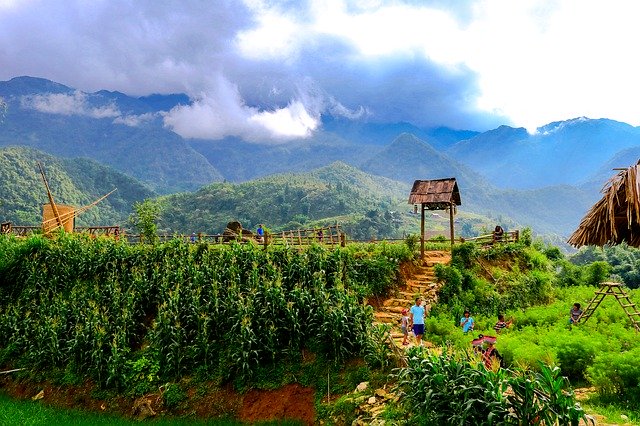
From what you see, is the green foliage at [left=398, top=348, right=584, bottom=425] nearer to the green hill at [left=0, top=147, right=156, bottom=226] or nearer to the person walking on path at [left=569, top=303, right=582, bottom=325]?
the person walking on path at [left=569, top=303, right=582, bottom=325]

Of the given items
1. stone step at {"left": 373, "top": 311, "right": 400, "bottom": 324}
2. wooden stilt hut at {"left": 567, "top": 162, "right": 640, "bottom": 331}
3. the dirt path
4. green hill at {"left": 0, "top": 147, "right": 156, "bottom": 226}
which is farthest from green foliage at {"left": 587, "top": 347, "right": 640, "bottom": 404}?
green hill at {"left": 0, "top": 147, "right": 156, "bottom": 226}

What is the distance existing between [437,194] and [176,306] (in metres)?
12.2

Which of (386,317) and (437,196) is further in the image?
(437,196)

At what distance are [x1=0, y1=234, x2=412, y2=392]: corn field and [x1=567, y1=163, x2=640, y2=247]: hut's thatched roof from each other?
19.1 ft

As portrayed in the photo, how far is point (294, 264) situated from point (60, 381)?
25.8ft

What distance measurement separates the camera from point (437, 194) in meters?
20.2

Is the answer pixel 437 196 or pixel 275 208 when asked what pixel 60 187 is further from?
pixel 437 196

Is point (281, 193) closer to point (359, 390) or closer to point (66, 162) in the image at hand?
point (66, 162)

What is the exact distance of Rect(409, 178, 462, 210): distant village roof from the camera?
787 inches

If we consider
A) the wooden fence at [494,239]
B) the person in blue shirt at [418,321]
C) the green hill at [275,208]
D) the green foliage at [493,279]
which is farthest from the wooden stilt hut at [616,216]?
the green hill at [275,208]

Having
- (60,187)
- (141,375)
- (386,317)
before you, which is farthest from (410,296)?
(60,187)

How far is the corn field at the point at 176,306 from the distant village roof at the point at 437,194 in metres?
3.14

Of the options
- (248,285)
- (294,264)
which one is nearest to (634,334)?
(294,264)

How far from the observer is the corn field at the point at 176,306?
40.8 ft
